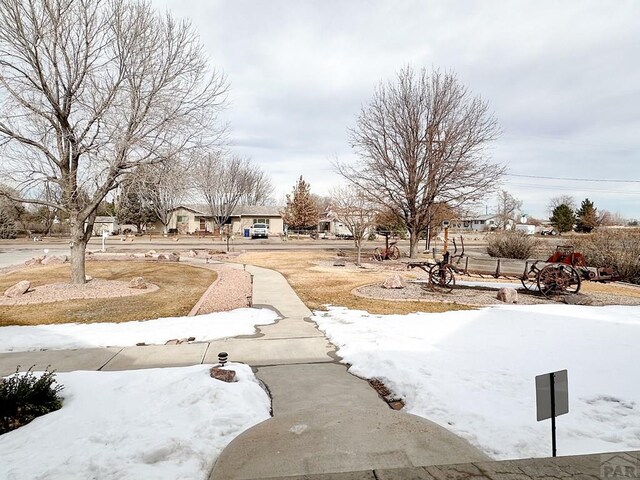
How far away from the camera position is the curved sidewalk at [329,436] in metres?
3.09

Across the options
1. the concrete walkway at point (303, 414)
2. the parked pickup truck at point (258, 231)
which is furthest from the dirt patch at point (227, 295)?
the parked pickup truck at point (258, 231)

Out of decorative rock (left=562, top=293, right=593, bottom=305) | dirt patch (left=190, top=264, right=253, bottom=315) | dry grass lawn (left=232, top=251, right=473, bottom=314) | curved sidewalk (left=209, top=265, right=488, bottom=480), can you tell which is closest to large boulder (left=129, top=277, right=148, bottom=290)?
dirt patch (left=190, top=264, right=253, bottom=315)

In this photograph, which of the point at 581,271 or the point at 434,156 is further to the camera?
the point at 434,156

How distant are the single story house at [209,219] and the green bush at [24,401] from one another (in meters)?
54.2

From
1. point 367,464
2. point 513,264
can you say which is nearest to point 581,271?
point 513,264

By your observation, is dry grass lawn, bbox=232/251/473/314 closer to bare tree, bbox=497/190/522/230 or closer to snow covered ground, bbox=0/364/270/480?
snow covered ground, bbox=0/364/270/480

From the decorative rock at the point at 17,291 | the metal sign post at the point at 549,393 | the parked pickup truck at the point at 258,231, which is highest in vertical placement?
the parked pickup truck at the point at 258,231

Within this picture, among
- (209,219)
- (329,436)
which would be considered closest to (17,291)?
(329,436)

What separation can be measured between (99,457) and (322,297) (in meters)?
8.60

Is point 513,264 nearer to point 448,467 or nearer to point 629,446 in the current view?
point 629,446

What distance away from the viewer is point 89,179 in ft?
36.5

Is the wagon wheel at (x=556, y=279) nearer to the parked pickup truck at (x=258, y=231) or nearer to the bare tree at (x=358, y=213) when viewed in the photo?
the bare tree at (x=358, y=213)

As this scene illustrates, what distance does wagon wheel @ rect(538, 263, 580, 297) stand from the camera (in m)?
11.5

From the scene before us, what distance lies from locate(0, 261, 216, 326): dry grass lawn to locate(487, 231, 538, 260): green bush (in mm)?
18556
